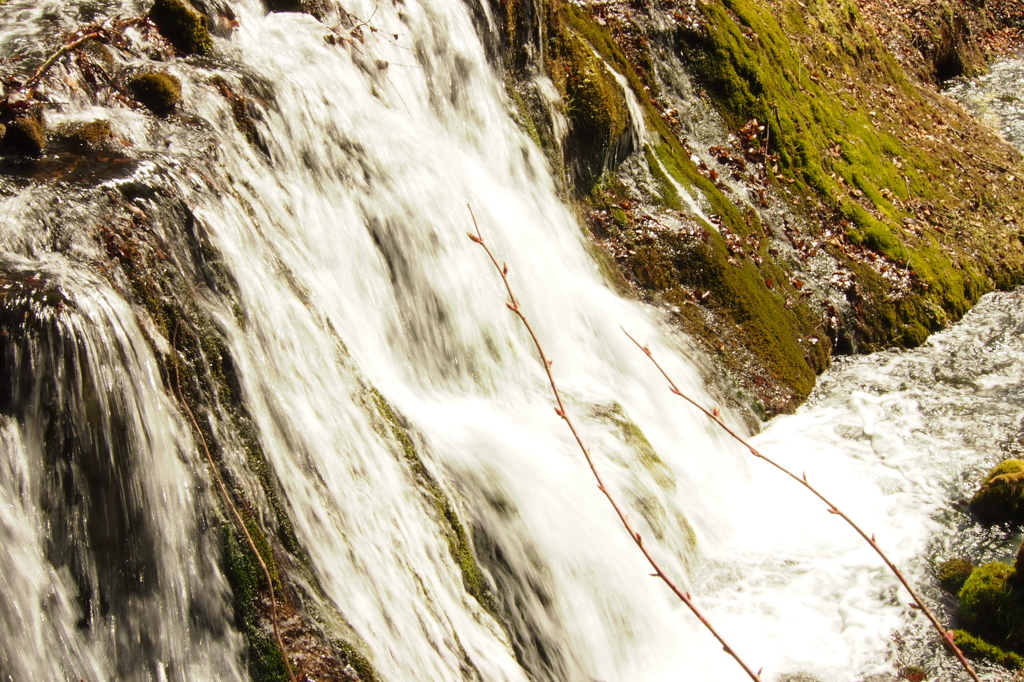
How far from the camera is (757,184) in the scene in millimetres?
8242

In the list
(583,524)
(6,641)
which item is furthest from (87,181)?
(583,524)

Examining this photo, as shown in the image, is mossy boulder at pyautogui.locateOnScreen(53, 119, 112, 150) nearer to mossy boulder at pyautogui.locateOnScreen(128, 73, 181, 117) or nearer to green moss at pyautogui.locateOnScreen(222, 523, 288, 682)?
mossy boulder at pyautogui.locateOnScreen(128, 73, 181, 117)

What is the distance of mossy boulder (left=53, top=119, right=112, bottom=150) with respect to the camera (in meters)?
4.14

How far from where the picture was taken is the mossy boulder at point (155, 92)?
4520 mm

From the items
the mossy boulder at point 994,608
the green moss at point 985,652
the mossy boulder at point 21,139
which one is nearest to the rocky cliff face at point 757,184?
the mossy boulder at point 994,608

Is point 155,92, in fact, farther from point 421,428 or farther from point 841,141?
point 841,141

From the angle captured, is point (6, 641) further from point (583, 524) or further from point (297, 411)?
point (583, 524)

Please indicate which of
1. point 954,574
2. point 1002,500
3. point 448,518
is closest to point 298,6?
point 448,518

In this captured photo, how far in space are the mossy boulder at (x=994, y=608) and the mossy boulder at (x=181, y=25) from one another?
19.8ft

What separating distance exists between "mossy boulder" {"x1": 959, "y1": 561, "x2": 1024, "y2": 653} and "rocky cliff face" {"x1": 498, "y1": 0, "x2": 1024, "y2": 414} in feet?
7.32

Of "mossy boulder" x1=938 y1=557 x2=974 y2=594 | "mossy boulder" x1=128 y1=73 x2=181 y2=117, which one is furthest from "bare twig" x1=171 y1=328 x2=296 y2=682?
"mossy boulder" x1=938 y1=557 x2=974 y2=594

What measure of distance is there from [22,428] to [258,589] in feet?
3.68

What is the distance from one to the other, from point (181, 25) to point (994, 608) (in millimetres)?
6317

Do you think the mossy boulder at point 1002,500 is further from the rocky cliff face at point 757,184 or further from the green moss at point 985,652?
the rocky cliff face at point 757,184
